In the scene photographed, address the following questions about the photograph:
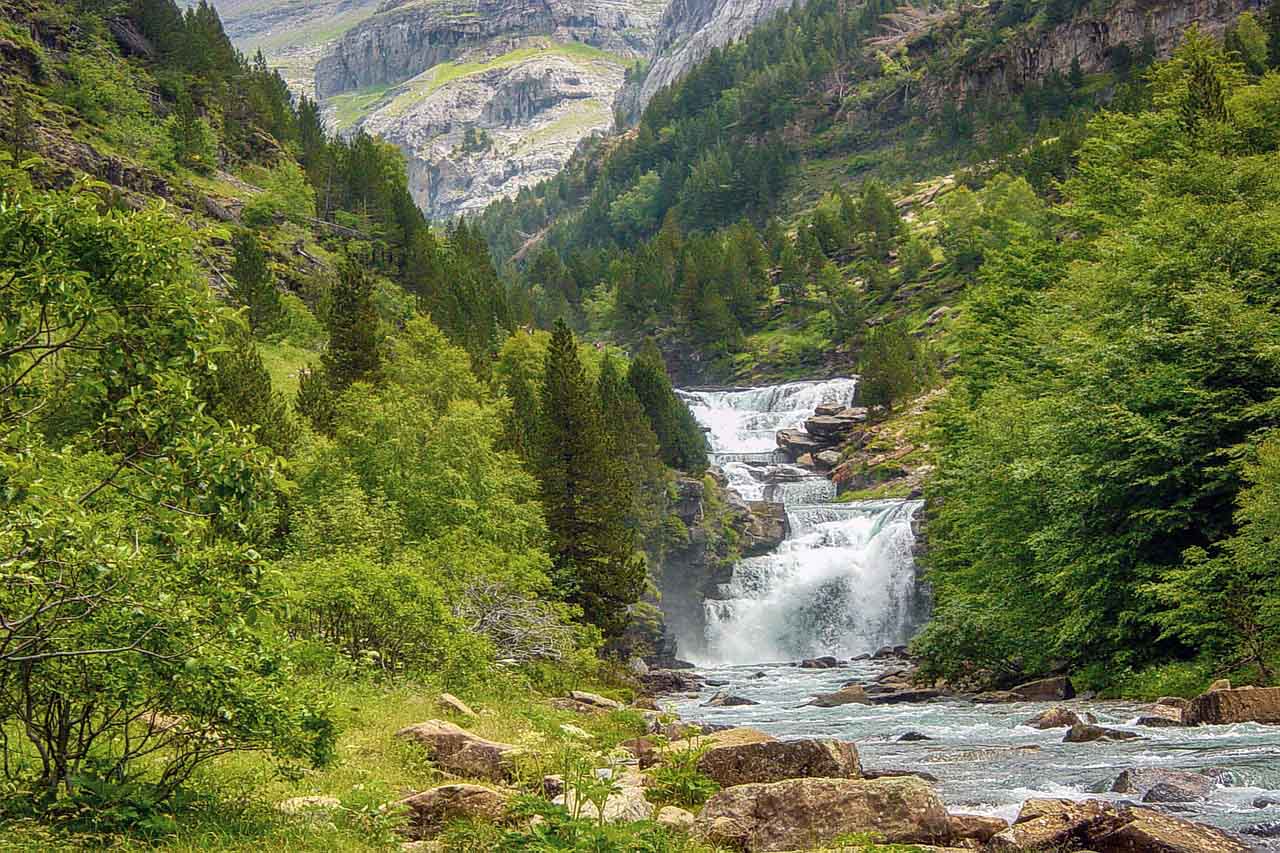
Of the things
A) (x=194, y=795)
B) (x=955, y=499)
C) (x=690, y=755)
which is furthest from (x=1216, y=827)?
(x=955, y=499)

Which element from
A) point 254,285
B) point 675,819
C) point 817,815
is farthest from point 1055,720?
point 254,285

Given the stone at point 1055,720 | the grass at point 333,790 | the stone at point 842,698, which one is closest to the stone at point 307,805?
the grass at point 333,790

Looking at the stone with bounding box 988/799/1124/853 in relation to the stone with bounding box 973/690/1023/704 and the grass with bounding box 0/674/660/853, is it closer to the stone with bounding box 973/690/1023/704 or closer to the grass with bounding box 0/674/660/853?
the grass with bounding box 0/674/660/853

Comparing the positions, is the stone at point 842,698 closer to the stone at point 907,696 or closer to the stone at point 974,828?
the stone at point 907,696

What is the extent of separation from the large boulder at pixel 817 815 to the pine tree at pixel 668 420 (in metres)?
64.9

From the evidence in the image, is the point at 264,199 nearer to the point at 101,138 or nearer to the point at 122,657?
the point at 101,138

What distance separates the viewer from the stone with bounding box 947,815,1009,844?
11742mm

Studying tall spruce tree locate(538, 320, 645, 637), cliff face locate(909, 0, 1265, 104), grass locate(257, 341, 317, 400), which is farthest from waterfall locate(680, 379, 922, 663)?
cliff face locate(909, 0, 1265, 104)

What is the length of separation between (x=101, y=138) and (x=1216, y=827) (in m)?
73.8

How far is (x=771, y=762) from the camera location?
14.8m

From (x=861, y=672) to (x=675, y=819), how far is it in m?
38.1

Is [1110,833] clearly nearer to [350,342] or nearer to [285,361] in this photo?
[350,342]

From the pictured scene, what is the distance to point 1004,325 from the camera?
156 feet

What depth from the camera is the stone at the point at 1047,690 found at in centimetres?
2873
